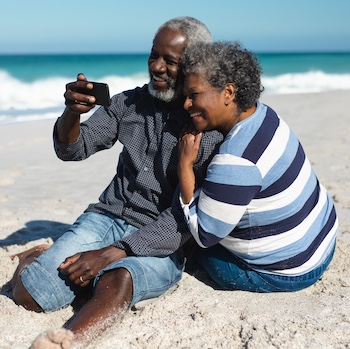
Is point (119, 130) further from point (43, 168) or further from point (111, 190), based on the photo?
point (43, 168)

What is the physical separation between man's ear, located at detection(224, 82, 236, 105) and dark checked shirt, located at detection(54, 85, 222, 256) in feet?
0.80

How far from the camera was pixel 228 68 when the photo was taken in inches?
110

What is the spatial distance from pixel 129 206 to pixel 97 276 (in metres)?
0.56

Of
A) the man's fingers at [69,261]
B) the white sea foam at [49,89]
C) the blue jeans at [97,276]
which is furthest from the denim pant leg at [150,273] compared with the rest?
the white sea foam at [49,89]

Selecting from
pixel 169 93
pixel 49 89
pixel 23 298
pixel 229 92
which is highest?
pixel 229 92

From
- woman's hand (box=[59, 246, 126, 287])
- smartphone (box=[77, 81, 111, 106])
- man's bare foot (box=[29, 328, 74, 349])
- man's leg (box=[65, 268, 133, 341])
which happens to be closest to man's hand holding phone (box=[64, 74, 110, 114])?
smartphone (box=[77, 81, 111, 106])

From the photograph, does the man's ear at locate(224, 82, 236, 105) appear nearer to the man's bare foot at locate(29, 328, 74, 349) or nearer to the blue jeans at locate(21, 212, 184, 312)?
the blue jeans at locate(21, 212, 184, 312)

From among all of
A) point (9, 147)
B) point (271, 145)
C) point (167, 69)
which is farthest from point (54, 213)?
point (9, 147)

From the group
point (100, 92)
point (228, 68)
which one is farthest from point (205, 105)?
point (100, 92)

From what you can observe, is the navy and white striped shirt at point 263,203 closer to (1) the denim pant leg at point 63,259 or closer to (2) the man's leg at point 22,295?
(1) the denim pant leg at point 63,259

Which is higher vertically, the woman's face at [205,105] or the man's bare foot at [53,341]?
the woman's face at [205,105]

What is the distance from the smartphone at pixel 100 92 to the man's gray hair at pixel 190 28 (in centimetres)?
46

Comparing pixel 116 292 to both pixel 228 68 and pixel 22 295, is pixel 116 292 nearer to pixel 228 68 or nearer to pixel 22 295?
pixel 22 295

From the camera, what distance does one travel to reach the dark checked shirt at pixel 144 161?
9.80 ft
